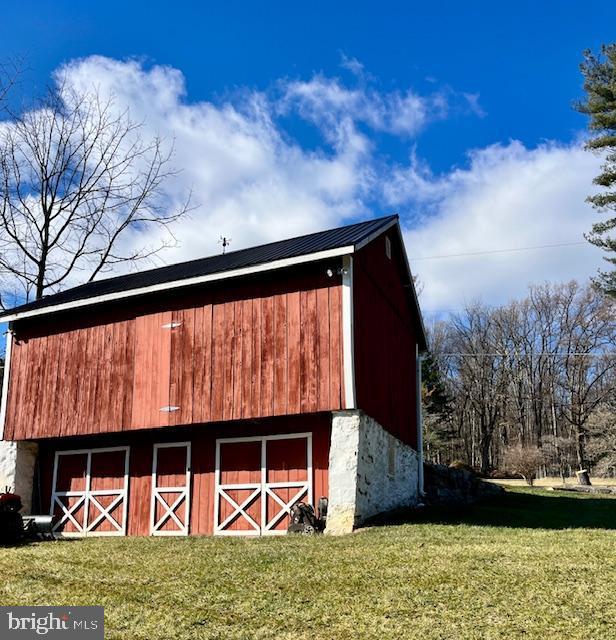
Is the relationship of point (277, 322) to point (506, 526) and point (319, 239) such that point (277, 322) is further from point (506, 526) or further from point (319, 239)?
point (506, 526)

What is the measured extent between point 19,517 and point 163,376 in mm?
4047

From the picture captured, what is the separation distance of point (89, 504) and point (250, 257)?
7.20 m

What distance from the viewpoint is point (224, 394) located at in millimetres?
14250

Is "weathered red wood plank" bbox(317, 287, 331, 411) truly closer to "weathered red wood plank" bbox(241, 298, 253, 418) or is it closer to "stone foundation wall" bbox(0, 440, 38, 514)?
"weathered red wood plank" bbox(241, 298, 253, 418)

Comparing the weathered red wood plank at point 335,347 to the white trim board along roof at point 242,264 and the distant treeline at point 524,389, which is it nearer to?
the white trim board along roof at point 242,264

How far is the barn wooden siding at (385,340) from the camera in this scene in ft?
45.6

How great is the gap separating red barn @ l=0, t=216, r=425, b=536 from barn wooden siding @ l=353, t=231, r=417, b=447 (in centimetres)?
7

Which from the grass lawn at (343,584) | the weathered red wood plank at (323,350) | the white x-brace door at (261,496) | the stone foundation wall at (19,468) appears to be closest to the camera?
the grass lawn at (343,584)

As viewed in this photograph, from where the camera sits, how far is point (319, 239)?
15336mm

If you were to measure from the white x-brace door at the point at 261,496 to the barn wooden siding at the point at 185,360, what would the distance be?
3.22 ft

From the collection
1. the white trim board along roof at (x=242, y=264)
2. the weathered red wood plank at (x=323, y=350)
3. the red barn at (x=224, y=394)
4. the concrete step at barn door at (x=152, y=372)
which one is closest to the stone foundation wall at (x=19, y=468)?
the red barn at (x=224, y=394)

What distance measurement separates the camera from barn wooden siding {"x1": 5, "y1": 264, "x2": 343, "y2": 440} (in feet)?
44.3

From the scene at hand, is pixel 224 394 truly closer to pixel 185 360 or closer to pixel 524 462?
pixel 185 360

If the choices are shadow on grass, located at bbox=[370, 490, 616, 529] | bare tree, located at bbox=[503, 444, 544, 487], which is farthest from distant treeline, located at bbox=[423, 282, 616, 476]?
shadow on grass, located at bbox=[370, 490, 616, 529]
